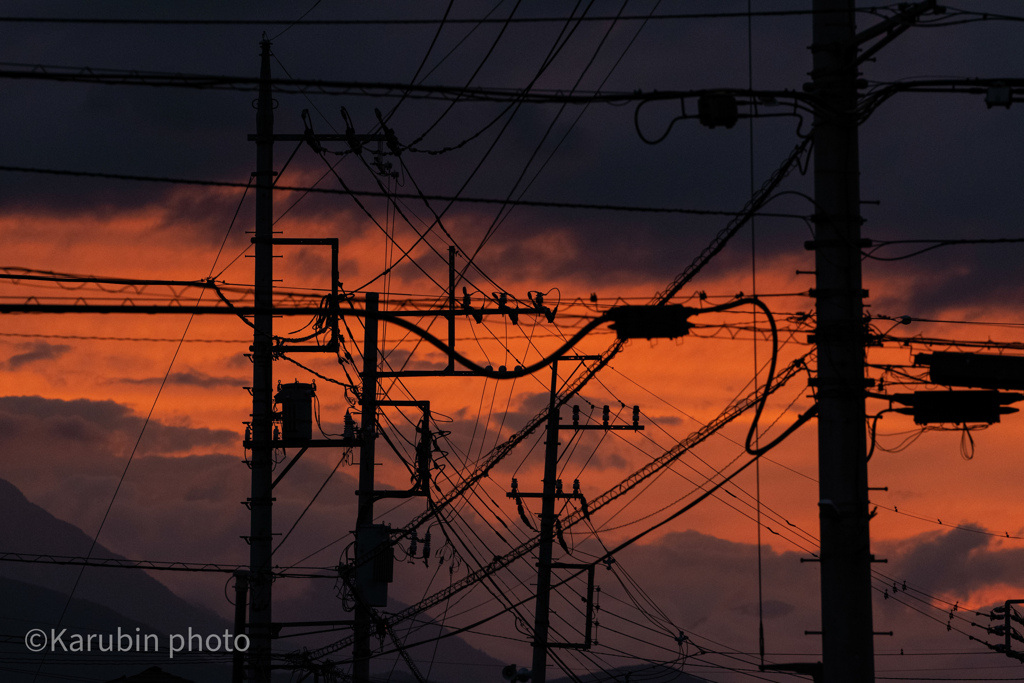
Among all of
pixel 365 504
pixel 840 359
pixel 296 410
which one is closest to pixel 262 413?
pixel 296 410

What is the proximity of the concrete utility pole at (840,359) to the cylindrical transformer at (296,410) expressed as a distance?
13447mm

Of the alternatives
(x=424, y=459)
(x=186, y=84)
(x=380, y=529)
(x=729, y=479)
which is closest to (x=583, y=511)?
(x=424, y=459)

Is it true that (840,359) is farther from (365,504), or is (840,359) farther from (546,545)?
(546,545)

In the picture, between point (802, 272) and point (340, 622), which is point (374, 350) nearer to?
point (340, 622)

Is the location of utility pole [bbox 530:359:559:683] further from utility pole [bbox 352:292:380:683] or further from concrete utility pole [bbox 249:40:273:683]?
concrete utility pole [bbox 249:40:273:683]

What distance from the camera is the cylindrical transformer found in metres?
27.3

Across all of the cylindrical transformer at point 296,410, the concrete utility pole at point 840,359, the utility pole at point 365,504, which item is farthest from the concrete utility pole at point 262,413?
the concrete utility pole at point 840,359

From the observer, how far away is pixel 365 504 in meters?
32.1

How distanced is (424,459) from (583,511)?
7527 mm

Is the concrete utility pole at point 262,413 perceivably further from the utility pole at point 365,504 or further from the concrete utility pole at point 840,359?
the concrete utility pole at point 840,359

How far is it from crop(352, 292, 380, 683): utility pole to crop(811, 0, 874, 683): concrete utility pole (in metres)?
14.6

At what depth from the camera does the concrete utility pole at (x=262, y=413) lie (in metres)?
25.5

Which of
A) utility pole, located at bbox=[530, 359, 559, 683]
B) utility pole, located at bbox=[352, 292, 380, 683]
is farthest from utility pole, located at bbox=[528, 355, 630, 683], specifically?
utility pole, located at bbox=[352, 292, 380, 683]

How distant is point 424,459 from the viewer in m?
35.2
